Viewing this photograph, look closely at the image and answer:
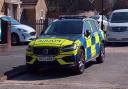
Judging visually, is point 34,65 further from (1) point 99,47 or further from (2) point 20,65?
(1) point 99,47

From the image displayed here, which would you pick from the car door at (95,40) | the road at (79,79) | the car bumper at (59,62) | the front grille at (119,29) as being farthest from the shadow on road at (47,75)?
the front grille at (119,29)

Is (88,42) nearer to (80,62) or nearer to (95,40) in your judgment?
(95,40)

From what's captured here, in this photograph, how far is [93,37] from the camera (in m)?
16.7

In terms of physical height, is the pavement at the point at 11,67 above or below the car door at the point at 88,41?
below

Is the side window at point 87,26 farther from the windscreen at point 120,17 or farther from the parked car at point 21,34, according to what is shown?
the windscreen at point 120,17

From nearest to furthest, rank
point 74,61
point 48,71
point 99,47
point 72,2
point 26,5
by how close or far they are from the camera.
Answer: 1. point 74,61
2. point 48,71
3. point 99,47
4. point 26,5
5. point 72,2

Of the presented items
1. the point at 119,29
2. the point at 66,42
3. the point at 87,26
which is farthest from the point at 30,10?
the point at 66,42

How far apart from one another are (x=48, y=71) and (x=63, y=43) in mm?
1758

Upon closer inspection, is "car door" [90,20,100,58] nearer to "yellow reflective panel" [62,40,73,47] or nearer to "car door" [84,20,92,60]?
"car door" [84,20,92,60]

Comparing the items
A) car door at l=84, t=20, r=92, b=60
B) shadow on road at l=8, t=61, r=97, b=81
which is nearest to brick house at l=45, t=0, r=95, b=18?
car door at l=84, t=20, r=92, b=60

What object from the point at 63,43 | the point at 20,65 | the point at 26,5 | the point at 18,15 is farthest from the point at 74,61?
the point at 26,5

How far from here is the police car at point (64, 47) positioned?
14328 mm

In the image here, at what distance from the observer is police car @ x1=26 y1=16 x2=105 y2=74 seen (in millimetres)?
14328

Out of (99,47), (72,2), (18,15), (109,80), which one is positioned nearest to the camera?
(109,80)
